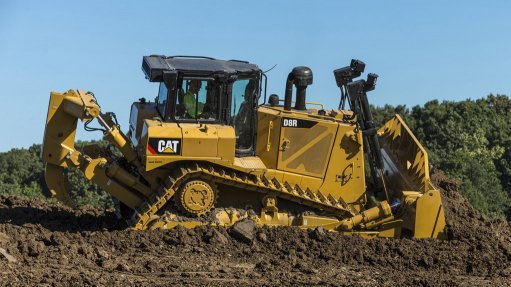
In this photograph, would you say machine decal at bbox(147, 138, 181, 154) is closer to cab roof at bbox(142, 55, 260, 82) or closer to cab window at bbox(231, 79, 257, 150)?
cab roof at bbox(142, 55, 260, 82)

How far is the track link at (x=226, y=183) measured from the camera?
18.5 meters

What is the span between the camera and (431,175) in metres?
21.9

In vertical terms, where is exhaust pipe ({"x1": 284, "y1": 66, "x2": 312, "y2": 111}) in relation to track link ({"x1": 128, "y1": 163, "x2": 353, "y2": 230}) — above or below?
above

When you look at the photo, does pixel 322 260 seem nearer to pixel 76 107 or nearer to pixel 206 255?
pixel 206 255

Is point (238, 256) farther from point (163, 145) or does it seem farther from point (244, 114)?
point (244, 114)

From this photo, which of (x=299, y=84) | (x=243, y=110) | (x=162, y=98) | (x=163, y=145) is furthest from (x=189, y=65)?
(x=299, y=84)

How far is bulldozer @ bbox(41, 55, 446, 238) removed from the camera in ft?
61.0

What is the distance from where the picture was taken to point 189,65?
62.7 ft

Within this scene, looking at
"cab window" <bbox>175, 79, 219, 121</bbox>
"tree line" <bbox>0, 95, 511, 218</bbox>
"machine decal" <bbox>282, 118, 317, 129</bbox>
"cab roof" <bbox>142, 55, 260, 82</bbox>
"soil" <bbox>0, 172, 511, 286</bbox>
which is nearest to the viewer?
"soil" <bbox>0, 172, 511, 286</bbox>

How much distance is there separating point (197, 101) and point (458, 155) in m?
15.0

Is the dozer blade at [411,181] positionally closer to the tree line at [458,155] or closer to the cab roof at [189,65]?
the cab roof at [189,65]

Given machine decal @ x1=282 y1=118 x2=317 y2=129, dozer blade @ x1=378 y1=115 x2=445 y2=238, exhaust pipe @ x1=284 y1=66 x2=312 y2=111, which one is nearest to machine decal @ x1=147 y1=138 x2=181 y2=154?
machine decal @ x1=282 y1=118 x2=317 y2=129

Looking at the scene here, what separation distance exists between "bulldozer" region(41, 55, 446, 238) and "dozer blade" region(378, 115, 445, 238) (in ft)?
0.07

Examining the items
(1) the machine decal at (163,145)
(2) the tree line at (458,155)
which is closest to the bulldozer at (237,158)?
(1) the machine decal at (163,145)
